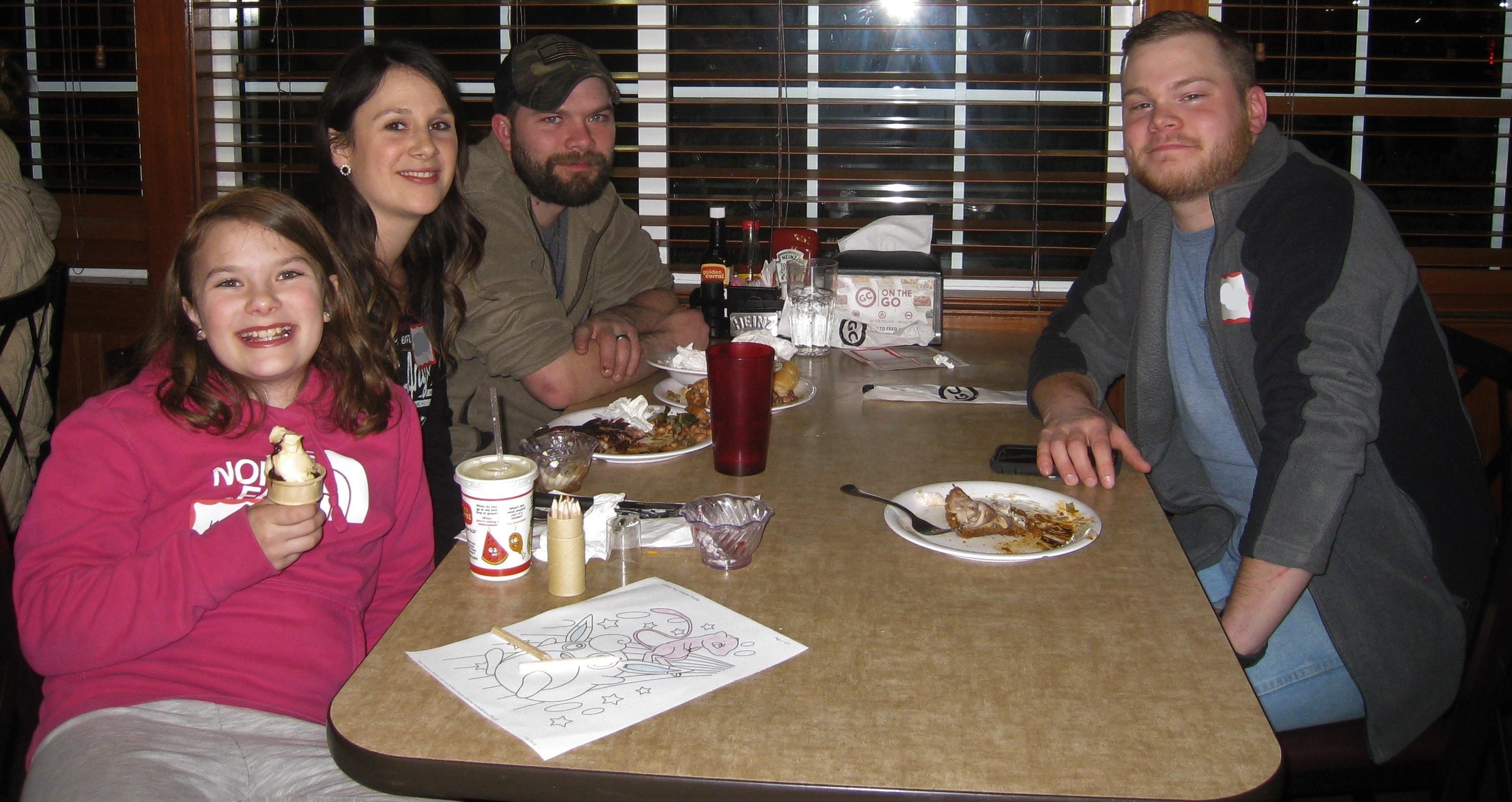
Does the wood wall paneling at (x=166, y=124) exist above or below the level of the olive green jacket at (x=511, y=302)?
above

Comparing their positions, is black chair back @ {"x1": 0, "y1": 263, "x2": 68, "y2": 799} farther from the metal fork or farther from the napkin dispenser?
the napkin dispenser

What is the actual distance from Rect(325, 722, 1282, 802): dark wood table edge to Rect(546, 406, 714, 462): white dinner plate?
2.48ft

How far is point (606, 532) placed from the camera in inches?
46.0

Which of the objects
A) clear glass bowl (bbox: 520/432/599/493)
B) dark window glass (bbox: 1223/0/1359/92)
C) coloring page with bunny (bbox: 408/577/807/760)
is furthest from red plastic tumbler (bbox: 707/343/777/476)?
dark window glass (bbox: 1223/0/1359/92)

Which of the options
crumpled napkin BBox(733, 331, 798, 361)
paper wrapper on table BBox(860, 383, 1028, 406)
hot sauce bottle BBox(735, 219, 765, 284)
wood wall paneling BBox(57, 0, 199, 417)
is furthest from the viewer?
wood wall paneling BBox(57, 0, 199, 417)

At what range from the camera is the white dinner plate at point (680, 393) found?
1876mm

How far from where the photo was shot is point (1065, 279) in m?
3.15

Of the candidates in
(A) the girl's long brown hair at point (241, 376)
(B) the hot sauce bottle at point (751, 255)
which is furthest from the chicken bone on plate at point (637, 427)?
(B) the hot sauce bottle at point (751, 255)

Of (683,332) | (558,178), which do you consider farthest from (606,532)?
(558,178)

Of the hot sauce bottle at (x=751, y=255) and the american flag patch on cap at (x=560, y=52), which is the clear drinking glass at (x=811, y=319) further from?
the american flag patch on cap at (x=560, y=52)

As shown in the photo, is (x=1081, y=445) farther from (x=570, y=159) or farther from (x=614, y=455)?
(x=570, y=159)

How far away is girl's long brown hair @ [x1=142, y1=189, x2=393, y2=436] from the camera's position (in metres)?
1.29

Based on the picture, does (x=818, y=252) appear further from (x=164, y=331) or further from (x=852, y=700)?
(x=852, y=700)

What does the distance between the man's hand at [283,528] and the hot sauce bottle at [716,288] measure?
4.60 feet
